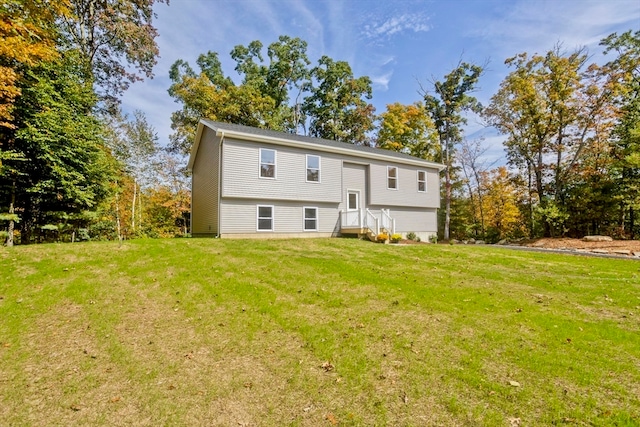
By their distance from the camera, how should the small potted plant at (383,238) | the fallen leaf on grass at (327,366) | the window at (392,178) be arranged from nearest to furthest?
1. the fallen leaf on grass at (327,366)
2. the small potted plant at (383,238)
3. the window at (392,178)

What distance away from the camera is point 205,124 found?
16016mm

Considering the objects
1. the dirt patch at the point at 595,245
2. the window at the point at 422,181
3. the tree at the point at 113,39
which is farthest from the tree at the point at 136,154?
the dirt patch at the point at 595,245

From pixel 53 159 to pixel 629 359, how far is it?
15924mm

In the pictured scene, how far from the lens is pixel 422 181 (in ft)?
67.5

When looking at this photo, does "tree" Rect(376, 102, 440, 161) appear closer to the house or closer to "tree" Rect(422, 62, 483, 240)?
"tree" Rect(422, 62, 483, 240)

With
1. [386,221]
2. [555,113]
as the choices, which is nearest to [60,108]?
[386,221]

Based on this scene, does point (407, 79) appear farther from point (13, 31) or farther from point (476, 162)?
point (13, 31)

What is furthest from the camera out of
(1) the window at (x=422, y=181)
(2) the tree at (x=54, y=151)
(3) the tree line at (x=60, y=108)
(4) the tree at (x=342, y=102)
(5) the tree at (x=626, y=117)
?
(4) the tree at (x=342, y=102)

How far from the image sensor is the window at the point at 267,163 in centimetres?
1475

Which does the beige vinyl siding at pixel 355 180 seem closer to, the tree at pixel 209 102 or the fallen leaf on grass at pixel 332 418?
the tree at pixel 209 102

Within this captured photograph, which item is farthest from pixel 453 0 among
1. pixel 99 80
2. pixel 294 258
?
pixel 99 80

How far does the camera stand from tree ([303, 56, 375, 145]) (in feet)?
105

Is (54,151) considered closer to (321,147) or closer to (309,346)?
(321,147)

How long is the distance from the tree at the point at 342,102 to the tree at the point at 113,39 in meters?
17.0
